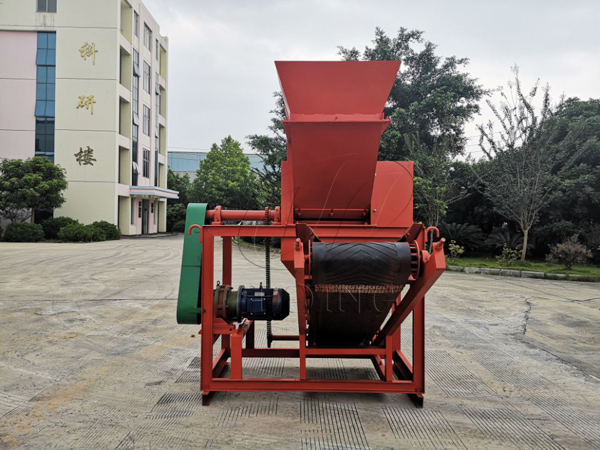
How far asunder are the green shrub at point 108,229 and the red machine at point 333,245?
26275mm

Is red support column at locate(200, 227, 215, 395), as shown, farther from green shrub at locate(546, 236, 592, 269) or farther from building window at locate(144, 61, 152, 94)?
building window at locate(144, 61, 152, 94)

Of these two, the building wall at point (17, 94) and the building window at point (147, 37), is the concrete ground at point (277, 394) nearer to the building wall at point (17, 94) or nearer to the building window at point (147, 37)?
the building wall at point (17, 94)

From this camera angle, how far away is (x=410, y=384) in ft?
13.4

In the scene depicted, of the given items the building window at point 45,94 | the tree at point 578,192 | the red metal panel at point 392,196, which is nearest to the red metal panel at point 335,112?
the red metal panel at point 392,196

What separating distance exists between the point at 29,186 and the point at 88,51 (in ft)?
32.1

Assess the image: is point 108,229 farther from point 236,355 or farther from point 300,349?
point 300,349

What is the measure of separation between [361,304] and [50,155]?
3137 centimetres

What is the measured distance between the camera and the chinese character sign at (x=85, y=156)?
30125mm

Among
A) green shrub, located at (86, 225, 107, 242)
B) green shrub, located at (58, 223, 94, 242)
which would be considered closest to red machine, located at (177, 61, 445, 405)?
green shrub, located at (58, 223, 94, 242)

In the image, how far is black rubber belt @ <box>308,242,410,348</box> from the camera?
3.66m

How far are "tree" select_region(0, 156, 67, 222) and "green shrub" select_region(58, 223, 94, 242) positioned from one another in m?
2.10

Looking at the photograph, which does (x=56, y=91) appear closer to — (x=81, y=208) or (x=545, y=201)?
(x=81, y=208)

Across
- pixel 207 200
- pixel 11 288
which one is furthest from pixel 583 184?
pixel 207 200

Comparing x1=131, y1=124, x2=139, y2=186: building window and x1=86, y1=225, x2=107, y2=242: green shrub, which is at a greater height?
x1=131, y1=124, x2=139, y2=186: building window
